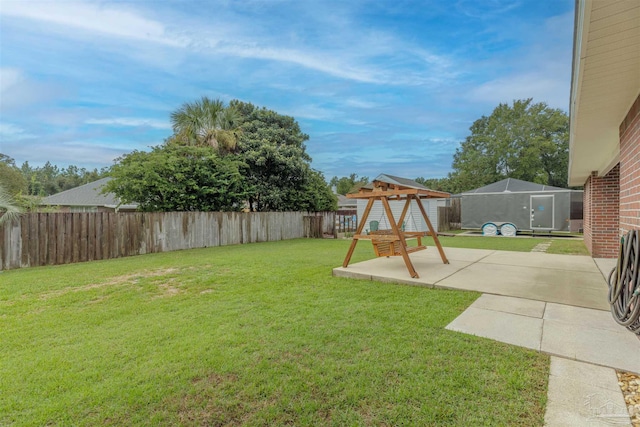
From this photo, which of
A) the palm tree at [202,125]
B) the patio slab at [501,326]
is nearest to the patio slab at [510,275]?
the patio slab at [501,326]

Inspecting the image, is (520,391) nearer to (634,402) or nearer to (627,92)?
Result: (634,402)

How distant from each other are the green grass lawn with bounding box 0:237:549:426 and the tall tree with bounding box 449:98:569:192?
29.9 m

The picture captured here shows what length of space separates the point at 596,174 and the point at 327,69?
9.69 metres

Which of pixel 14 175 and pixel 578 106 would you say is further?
pixel 14 175

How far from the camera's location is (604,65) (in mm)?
2234

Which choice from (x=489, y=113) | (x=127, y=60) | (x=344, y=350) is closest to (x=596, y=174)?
(x=344, y=350)

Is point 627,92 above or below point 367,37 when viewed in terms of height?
below

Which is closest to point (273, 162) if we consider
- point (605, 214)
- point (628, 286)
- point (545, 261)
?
point (545, 261)

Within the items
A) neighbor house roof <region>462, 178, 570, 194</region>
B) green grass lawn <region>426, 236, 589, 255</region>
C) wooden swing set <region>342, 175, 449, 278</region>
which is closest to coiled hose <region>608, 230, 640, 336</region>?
wooden swing set <region>342, 175, 449, 278</region>

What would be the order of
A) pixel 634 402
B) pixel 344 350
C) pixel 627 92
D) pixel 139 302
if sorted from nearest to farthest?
pixel 634 402, pixel 344 350, pixel 627 92, pixel 139 302

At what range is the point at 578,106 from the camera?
3141mm

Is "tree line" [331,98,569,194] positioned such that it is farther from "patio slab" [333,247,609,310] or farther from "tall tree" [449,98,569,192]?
"patio slab" [333,247,609,310]

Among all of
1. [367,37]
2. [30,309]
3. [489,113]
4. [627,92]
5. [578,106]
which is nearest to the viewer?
[627,92]

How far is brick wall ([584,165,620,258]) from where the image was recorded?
6.98 m
